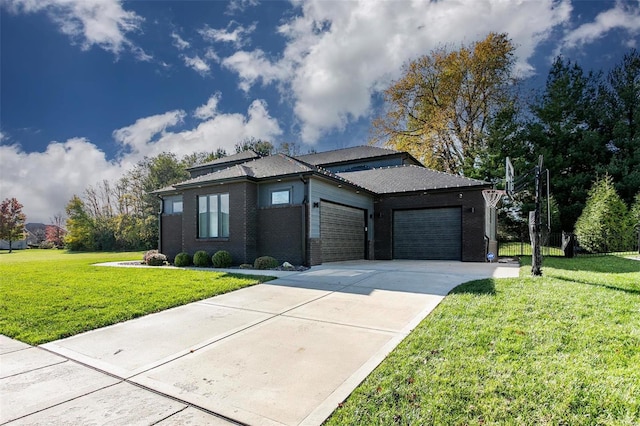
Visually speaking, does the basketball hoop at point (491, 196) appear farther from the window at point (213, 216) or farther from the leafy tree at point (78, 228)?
the leafy tree at point (78, 228)

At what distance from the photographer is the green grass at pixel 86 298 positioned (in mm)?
4972

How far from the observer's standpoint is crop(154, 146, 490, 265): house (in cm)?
1245

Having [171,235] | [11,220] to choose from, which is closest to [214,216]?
[171,235]

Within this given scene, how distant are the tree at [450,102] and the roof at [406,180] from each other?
30.6 feet

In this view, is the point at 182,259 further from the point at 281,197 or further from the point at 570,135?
the point at 570,135

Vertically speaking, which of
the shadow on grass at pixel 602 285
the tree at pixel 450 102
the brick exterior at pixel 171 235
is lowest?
the shadow on grass at pixel 602 285

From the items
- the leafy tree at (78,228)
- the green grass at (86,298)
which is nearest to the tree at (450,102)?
the green grass at (86,298)

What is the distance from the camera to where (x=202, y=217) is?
46.1 ft

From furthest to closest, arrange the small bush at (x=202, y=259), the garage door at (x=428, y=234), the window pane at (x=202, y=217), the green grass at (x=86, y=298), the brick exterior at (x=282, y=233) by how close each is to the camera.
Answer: the garage door at (x=428, y=234) < the window pane at (x=202, y=217) < the small bush at (x=202, y=259) < the brick exterior at (x=282, y=233) < the green grass at (x=86, y=298)

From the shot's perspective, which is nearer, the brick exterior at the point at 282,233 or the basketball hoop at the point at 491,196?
the basketball hoop at the point at 491,196

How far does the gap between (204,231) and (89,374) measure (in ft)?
35.6

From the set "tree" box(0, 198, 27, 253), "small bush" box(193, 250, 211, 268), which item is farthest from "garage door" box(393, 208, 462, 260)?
"tree" box(0, 198, 27, 253)

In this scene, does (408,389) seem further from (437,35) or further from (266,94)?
(437,35)

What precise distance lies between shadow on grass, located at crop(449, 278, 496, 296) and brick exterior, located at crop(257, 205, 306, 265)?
19.9 ft
